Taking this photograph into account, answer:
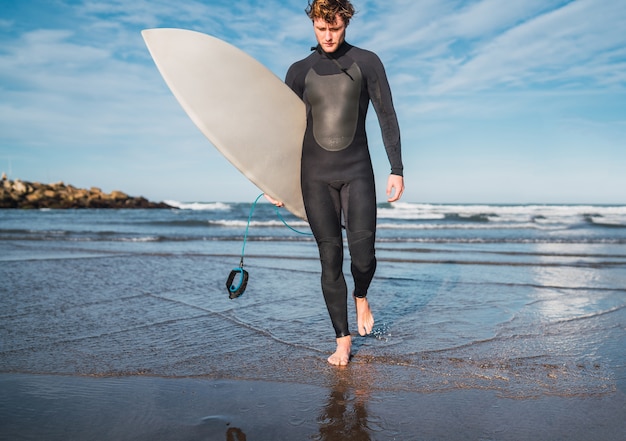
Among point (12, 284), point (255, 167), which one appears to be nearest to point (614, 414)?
point (255, 167)

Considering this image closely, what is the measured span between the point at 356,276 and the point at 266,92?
1.29 m

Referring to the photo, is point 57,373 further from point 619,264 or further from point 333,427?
point 619,264

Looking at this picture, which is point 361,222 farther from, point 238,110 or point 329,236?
point 238,110

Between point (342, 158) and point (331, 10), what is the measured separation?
785 millimetres

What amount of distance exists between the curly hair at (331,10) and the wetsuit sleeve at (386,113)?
27 centimetres

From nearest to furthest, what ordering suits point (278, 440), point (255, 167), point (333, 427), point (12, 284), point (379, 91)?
1. point (278, 440)
2. point (333, 427)
3. point (379, 91)
4. point (255, 167)
5. point (12, 284)

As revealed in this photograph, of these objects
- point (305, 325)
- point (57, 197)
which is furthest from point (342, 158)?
point (57, 197)

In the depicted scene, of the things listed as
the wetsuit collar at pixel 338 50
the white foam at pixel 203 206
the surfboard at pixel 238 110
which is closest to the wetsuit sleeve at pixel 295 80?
the surfboard at pixel 238 110

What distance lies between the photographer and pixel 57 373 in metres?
2.36

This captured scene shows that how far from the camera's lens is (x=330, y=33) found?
275 centimetres

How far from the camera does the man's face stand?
2730 mm

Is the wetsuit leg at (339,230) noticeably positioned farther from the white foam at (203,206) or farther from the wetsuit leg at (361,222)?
the white foam at (203,206)

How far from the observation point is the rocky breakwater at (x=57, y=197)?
33781mm

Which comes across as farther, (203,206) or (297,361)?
(203,206)
